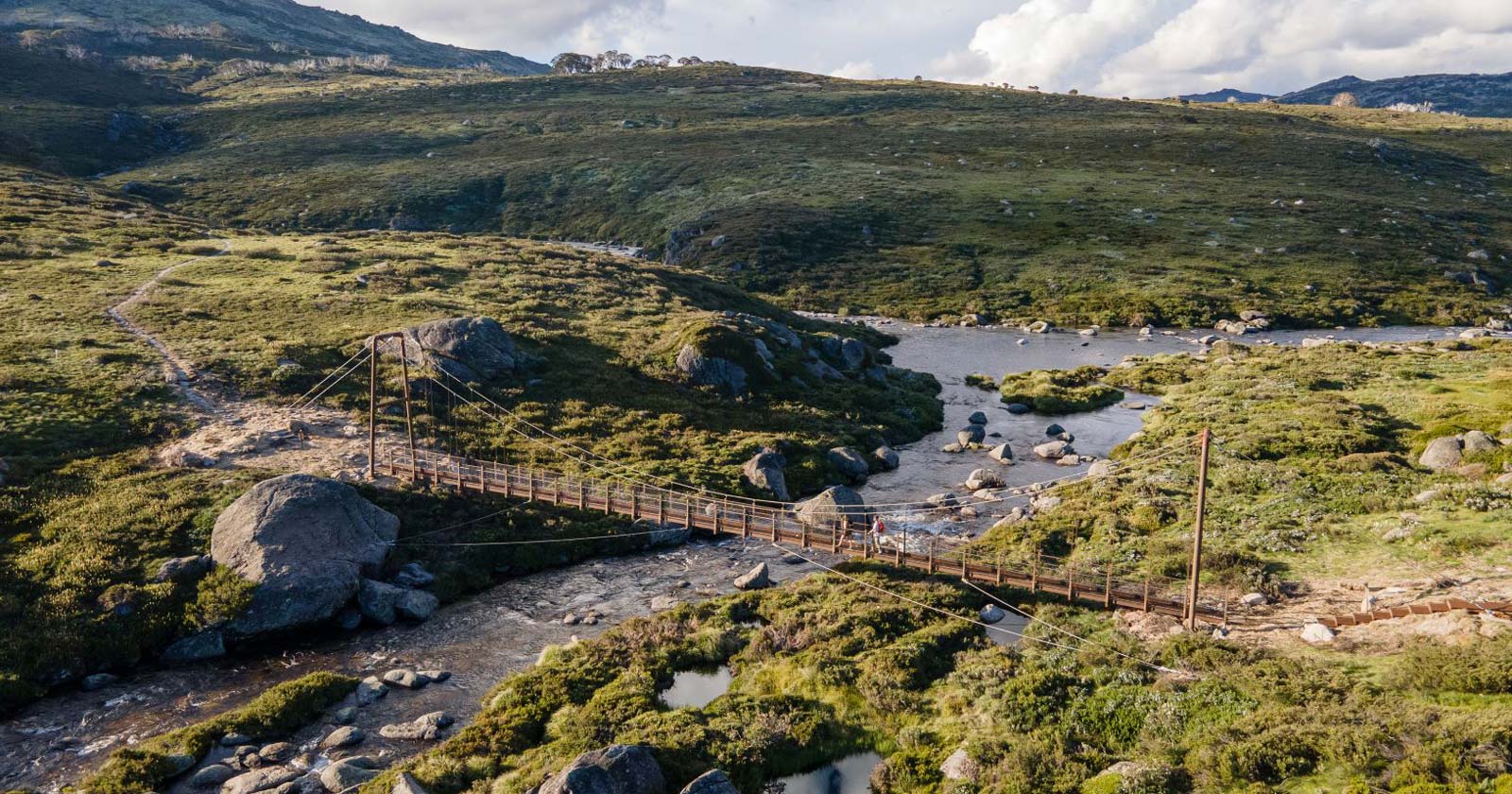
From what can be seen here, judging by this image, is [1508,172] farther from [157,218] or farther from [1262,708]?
[157,218]

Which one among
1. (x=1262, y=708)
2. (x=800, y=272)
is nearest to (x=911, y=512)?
(x=1262, y=708)

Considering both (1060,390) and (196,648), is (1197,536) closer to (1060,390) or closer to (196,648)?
(196,648)

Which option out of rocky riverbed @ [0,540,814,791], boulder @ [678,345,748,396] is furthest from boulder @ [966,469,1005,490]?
boulder @ [678,345,748,396]

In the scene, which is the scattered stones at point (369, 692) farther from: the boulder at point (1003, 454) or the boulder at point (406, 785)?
the boulder at point (1003, 454)

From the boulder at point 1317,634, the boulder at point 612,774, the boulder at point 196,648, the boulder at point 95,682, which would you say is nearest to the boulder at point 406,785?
the boulder at point 612,774

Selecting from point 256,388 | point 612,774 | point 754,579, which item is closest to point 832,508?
point 754,579
